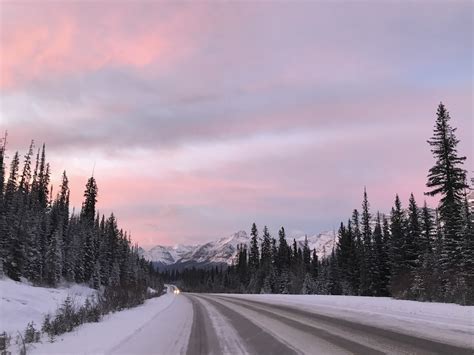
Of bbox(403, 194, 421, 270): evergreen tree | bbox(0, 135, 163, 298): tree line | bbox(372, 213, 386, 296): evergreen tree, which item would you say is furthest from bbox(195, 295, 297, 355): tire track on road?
bbox(372, 213, 386, 296): evergreen tree

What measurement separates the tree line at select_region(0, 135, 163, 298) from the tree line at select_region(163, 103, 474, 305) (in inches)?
893

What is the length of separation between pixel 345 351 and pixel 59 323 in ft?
32.6

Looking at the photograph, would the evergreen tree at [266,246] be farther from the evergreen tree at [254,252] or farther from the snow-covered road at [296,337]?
the snow-covered road at [296,337]

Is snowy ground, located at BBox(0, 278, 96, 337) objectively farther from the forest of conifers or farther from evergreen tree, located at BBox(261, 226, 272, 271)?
evergreen tree, located at BBox(261, 226, 272, 271)

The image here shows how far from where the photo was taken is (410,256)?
55344mm

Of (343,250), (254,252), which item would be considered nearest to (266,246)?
(254,252)

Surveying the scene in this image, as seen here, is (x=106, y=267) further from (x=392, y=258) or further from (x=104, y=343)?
(x=104, y=343)

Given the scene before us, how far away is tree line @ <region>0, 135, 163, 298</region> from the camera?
185 ft

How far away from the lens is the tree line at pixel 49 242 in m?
56.4

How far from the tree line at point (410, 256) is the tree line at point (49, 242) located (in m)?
22.7

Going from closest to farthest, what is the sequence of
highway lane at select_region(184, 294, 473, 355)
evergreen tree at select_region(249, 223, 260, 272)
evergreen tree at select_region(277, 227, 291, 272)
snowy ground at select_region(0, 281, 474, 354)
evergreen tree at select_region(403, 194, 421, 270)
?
1. highway lane at select_region(184, 294, 473, 355)
2. snowy ground at select_region(0, 281, 474, 354)
3. evergreen tree at select_region(403, 194, 421, 270)
4. evergreen tree at select_region(277, 227, 291, 272)
5. evergreen tree at select_region(249, 223, 260, 272)

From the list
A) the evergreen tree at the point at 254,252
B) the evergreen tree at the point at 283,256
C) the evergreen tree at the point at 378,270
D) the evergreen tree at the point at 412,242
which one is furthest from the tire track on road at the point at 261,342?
the evergreen tree at the point at 254,252

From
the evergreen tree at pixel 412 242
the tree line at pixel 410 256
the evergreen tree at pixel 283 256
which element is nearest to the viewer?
the tree line at pixel 410 256

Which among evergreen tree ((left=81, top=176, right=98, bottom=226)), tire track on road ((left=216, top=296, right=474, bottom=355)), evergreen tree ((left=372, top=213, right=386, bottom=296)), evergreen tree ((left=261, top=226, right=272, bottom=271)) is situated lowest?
tire track on road ((left=216, top=296, right=474, bottom=355))
